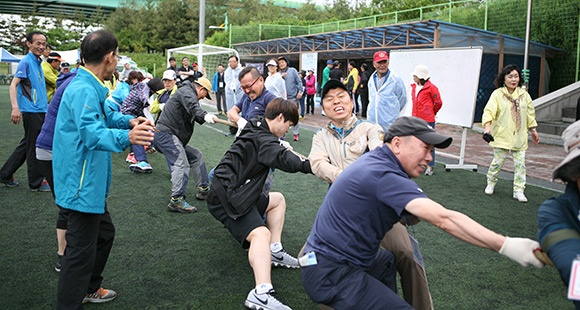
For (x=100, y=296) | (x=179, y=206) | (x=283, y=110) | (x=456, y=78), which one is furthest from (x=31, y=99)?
(x=456, y=78)

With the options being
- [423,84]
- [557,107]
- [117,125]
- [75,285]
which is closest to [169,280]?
[75,285]

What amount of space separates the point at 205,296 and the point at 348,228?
1686 millimetres

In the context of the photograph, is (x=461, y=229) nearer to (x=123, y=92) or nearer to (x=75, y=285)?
(x=75, y=285)

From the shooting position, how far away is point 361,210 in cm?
248

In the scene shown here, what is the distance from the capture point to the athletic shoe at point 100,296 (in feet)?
11.7

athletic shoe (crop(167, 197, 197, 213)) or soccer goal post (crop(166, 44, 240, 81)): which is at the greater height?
soccer goal post (crop(166, 44, 240, 81))

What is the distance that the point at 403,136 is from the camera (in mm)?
2518

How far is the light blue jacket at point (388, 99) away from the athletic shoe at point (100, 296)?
4626 millimetres

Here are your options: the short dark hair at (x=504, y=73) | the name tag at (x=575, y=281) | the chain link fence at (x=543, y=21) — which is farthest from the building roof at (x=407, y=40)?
the name tag at (x=575, y=281)

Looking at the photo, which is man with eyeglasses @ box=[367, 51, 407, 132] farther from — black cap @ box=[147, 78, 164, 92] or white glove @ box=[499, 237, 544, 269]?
white glove @ box=[499, 237, 544, 269]

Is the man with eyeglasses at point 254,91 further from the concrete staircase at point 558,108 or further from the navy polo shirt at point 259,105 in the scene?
the concrete staircase at point 558,108

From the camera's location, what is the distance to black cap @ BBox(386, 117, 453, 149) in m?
2.43

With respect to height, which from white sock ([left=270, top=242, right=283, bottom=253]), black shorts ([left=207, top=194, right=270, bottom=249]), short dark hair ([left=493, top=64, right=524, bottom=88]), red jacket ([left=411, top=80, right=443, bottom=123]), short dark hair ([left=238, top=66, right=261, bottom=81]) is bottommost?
white sock ([left=270, top=242, right=283, bottom=253])

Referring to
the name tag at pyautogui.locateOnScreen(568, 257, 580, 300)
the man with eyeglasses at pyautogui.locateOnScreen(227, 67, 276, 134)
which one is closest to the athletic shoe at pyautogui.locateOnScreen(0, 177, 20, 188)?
the man with eyeglasses at pyautogui.locateOnScreen(227, 67, 276, 134)
